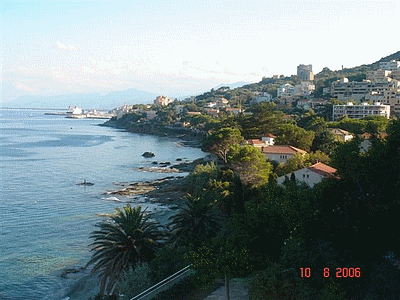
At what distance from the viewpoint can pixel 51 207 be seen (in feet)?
111

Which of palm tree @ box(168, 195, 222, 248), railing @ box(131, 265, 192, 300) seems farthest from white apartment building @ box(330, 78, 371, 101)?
railing @ box(131, 265, 192, 300)

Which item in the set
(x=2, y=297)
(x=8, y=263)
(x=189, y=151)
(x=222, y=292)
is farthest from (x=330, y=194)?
(x=189, y=151)

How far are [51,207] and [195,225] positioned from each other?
20.9 meters

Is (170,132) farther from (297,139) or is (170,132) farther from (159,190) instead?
(297,139)

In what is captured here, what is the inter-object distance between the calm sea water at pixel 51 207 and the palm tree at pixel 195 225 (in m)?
6.49

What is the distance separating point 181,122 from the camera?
112812 mm

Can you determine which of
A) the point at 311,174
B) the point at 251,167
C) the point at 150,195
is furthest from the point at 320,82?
the point at 311,174

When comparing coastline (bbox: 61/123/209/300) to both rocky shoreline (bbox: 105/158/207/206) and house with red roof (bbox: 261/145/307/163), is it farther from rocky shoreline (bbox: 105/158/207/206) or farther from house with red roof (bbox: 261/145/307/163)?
house with red roof (bbox: 261/145/307/163)

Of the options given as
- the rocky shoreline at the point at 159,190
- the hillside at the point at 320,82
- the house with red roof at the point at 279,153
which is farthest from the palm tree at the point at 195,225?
the hillside at the point at 320,82

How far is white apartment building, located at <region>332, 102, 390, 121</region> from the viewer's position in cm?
6292

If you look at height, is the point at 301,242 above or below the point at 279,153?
above

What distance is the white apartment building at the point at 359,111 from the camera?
206ft
